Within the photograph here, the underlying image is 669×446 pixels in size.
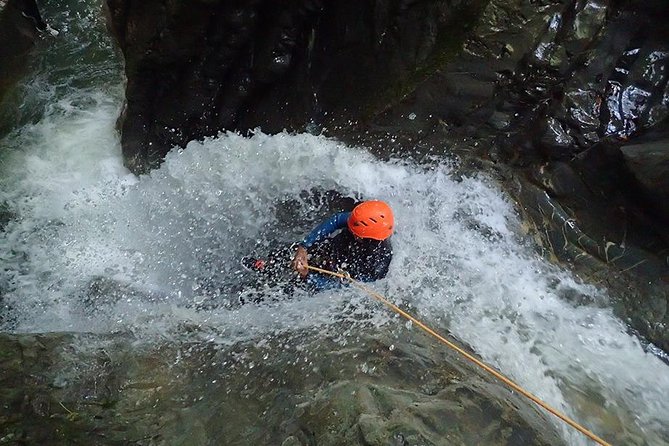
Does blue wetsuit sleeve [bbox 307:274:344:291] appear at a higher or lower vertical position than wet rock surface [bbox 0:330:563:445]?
lower

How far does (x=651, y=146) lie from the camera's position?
150 inches

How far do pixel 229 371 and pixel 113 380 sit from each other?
60 centimetres

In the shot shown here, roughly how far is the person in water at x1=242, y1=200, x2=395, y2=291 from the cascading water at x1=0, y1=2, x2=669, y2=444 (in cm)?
18

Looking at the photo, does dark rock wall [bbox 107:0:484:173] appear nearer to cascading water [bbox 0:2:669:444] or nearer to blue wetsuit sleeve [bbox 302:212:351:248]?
cascading water [bbox 0:2:669:444]

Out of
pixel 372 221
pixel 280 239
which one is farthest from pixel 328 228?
pixel 280 239

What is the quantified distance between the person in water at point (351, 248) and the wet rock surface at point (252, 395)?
0.87 metres

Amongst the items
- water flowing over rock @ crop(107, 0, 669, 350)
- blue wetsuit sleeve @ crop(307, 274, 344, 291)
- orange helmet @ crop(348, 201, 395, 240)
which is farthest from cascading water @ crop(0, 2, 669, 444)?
orange helmet @ crop(348, 201, 395, 240)

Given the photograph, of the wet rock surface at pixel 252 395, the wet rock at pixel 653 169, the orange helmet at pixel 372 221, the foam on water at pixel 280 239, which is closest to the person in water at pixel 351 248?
the orange helmet at pixel 372 221

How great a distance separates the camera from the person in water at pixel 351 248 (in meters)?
3.68

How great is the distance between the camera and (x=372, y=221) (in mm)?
3648

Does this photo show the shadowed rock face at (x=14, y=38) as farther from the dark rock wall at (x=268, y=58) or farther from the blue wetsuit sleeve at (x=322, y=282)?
the blue wetsuit sleeve at (x=322, y=282)

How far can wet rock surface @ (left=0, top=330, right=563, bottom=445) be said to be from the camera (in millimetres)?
2410

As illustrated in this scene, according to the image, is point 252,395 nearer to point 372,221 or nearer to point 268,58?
point 372,221

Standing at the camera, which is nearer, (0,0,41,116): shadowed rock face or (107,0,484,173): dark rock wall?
(107,0,484,173): dark rock wall
